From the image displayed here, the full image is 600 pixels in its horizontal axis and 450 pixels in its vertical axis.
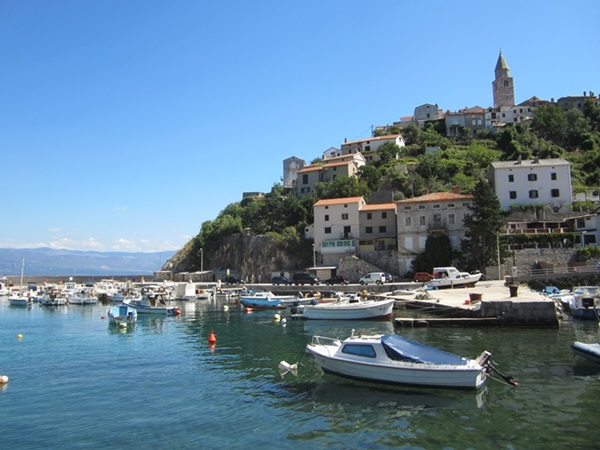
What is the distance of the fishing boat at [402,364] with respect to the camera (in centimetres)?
1655

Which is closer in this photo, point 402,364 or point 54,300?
point 402,364

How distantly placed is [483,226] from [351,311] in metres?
22.3

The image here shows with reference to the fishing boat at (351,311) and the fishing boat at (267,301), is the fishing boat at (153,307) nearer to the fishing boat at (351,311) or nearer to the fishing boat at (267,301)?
the fishing boat at (267,301)

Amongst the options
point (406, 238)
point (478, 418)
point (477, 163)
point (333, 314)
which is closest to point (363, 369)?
point (478, 418)

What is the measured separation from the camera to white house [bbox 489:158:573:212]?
205 ft

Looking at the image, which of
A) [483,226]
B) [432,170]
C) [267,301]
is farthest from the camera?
[432,170]

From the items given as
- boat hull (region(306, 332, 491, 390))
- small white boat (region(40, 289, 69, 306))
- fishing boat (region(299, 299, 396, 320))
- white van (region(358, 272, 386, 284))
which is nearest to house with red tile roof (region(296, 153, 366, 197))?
white van (region(358, 272, 386, 284))

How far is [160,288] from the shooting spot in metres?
66.8

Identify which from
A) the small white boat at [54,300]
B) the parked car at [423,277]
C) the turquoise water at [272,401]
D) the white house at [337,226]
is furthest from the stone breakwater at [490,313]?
the small white boat at [54,300]

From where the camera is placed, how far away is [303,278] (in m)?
63.1

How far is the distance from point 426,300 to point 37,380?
2834 centimetres

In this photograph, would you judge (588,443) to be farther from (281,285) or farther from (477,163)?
(477,163)

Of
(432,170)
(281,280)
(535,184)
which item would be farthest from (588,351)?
(432,170)

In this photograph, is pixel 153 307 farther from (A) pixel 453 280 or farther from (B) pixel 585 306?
(B) pixel 585 306
